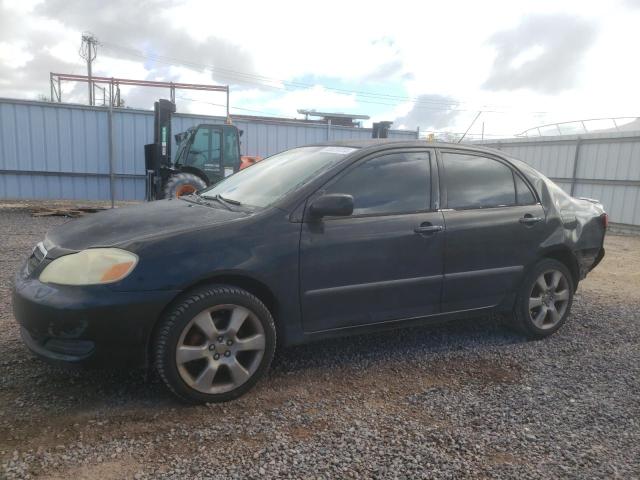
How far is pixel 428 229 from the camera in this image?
3506 millimetres

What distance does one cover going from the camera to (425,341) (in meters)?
4.08

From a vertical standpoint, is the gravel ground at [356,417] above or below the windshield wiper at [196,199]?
below

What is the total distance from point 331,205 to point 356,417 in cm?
126

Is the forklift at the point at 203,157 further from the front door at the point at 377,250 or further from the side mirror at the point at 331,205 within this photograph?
the side mirror at the point at 331,205

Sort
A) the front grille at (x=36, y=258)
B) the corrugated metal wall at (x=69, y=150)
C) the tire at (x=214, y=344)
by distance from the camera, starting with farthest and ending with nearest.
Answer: the corrugated metal wall at (x=69, y=150)
the front grille at (x=36, y=258)
the tire at (x=214, y=344)

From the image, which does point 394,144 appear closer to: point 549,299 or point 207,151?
point 549,299

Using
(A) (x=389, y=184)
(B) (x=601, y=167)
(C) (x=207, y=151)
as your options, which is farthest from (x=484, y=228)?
(B) (x=601, y=167)

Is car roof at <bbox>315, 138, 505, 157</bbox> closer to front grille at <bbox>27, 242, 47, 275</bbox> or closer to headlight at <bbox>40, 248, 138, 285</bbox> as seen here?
headlight at <bbox>40, 248, 138, 285</bbox>

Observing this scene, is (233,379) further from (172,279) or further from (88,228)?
(88,228)

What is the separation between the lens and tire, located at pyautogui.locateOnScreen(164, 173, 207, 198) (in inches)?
451

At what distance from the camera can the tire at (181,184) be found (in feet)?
37.6

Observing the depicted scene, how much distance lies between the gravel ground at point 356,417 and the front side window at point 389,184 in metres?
1.14

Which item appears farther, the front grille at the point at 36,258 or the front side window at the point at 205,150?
the front side window at the point at 205,150

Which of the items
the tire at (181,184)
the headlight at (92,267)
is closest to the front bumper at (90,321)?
the headlight at (92,267)
